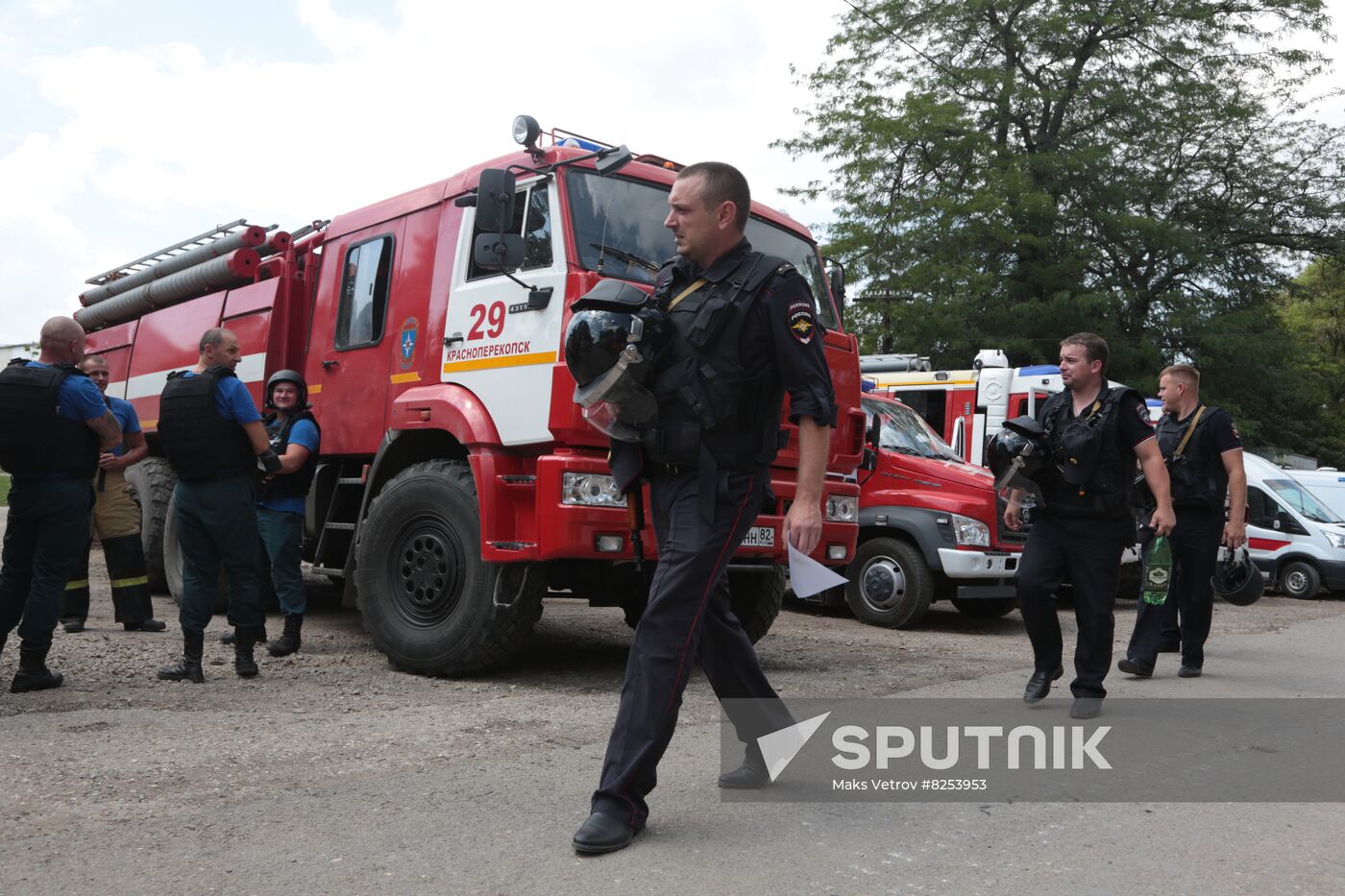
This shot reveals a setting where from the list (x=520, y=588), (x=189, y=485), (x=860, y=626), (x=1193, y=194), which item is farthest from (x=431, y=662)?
(x=1193, y=194)

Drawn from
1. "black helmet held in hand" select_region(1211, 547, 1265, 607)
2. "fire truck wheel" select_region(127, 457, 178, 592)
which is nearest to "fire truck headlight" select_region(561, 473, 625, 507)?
"black helmet held in hand" select_region(1211, 547, 1265, 607)

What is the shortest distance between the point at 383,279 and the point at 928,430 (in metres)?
5.53

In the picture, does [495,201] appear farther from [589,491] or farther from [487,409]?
[589,491]

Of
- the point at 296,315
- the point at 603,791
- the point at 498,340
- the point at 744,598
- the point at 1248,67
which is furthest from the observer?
the point at 1248,67

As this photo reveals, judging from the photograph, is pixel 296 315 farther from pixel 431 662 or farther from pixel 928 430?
pixel 928 430

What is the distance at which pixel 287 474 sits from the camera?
A: 7.14m

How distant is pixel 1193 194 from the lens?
21.8 m

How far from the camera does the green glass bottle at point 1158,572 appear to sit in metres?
6.96

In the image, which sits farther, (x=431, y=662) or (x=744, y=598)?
(x=744, y=598)

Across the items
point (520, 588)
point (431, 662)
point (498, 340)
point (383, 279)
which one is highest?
point (383, 279)

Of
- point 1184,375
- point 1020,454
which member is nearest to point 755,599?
point 1020,454

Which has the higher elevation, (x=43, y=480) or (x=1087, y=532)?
(x=1087, y=532)

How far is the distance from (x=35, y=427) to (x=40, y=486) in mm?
296

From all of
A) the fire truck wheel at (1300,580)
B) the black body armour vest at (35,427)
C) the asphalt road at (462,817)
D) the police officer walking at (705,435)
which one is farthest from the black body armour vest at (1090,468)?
the fire truck wheel at (1300,580)
